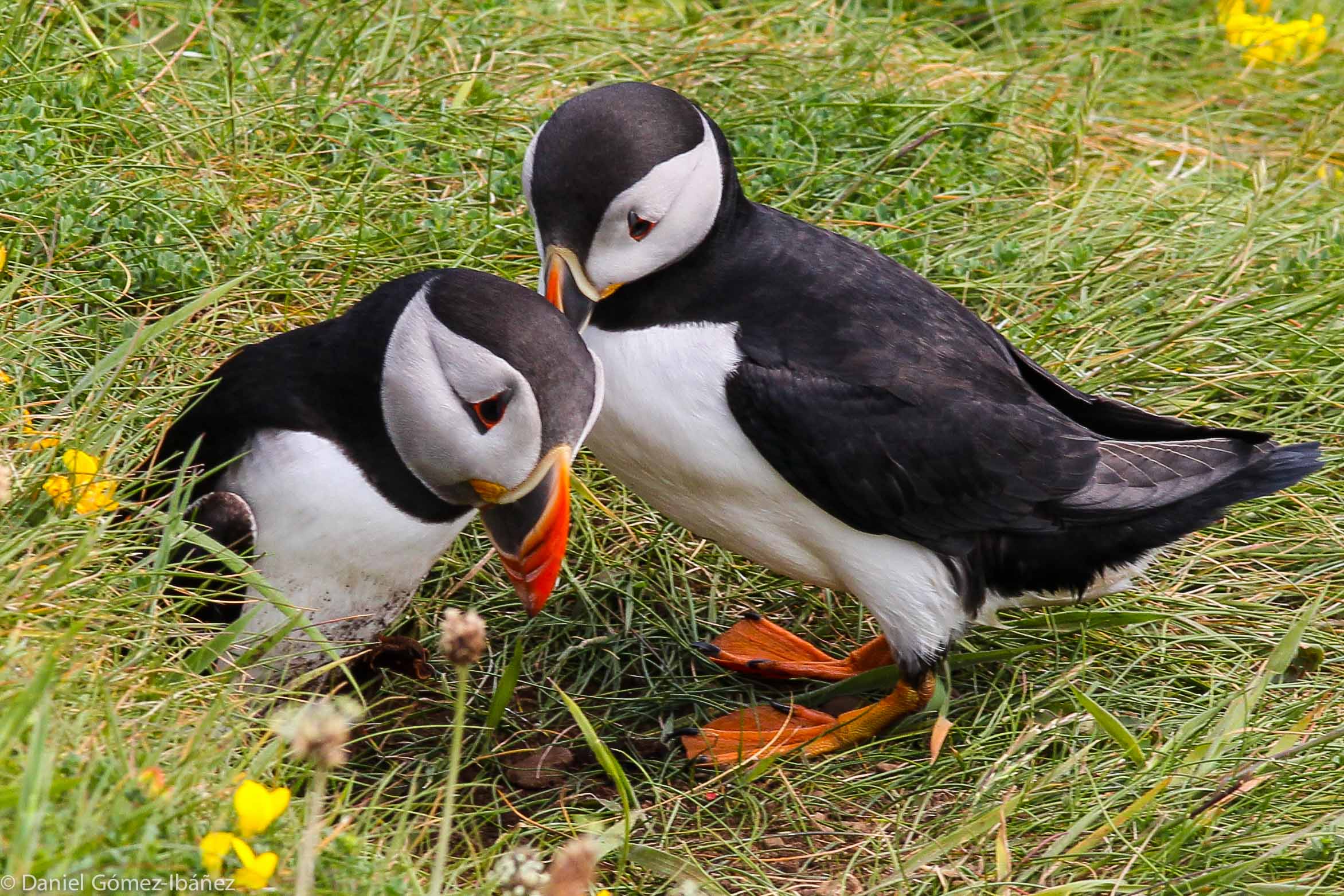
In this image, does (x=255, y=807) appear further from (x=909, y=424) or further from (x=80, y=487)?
(x=909, y=424)

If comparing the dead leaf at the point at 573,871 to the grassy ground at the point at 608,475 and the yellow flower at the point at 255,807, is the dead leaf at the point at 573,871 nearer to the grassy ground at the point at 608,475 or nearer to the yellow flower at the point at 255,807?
the grassy ground at the point at 608,475

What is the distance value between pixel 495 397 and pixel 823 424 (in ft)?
2.99

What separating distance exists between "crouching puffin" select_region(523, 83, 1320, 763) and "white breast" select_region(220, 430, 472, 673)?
669mm

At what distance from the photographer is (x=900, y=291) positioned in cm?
411

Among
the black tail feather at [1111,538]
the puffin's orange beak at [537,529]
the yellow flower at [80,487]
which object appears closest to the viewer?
the yellow flower at [80,487]

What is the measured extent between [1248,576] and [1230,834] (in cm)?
137

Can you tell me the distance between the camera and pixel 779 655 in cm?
454

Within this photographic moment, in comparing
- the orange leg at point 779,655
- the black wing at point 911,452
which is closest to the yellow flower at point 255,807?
the black wing at point 911,452

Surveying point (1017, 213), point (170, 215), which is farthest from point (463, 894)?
point (1017, 213)

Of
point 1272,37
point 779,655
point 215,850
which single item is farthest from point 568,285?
point 1272,37

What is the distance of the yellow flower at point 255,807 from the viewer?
237 centimetres

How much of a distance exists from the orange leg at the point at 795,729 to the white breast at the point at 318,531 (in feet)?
3.24

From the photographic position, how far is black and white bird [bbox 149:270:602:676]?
11.2 feet

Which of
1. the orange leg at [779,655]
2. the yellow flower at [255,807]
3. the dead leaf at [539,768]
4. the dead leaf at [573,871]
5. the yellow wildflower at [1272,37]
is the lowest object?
the orange leg at [779,655]
